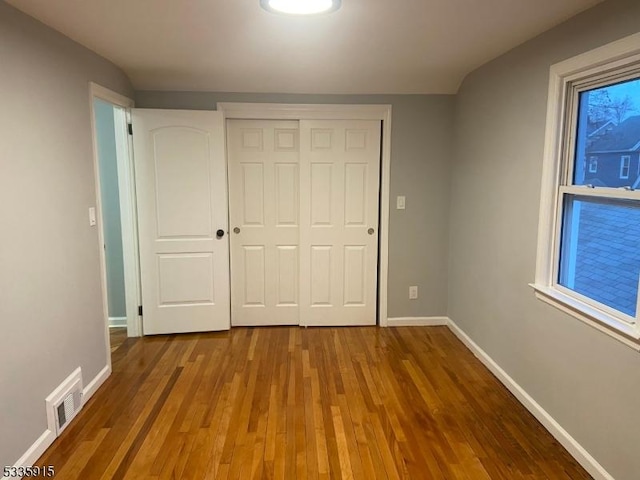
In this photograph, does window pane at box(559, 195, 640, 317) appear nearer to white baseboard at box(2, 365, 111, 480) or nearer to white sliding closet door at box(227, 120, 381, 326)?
white sliding closet door at box(227, 120, 381, 326)

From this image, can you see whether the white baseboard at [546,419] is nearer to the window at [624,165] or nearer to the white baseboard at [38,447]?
the window at [624,165]

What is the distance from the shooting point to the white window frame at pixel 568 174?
200 centimetres

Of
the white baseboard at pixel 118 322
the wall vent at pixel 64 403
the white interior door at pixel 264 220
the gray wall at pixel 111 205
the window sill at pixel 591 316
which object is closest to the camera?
the window sill at pixel 591 316

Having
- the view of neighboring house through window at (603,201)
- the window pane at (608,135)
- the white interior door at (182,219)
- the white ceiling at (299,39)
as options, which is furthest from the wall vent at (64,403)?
the window pane at (608,135)

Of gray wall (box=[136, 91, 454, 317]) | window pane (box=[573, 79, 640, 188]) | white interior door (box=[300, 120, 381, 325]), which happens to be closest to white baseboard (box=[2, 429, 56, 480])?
white interior door (box=[300, 120, 381, 325])

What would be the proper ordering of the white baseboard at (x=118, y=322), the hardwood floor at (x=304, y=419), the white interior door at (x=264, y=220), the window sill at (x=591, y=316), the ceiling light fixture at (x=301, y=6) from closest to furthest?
the window sill at (x=591, y=316), the ceiling light fixture at (x=301, y=6), the hardwood floor at (x=304, y=419), the white interior door at (x=264, y=220), the white baseboard at (x=118, y=322)

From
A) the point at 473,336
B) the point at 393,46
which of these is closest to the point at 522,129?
the point at 393,46

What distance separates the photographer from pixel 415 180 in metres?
4.07

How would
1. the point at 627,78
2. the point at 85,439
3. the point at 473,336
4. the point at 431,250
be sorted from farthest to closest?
the point at 431,250 → the point at 473,336 → the point at 85,439 → the point at 627,78

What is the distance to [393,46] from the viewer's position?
9.21 feet

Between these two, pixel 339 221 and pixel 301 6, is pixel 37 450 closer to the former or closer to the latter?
pixel 301 6

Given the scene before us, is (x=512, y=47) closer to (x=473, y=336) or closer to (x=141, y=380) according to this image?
(x=473, y=336)

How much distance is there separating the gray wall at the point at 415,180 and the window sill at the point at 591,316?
151 cm

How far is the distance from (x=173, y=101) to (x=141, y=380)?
2325 millimetres
